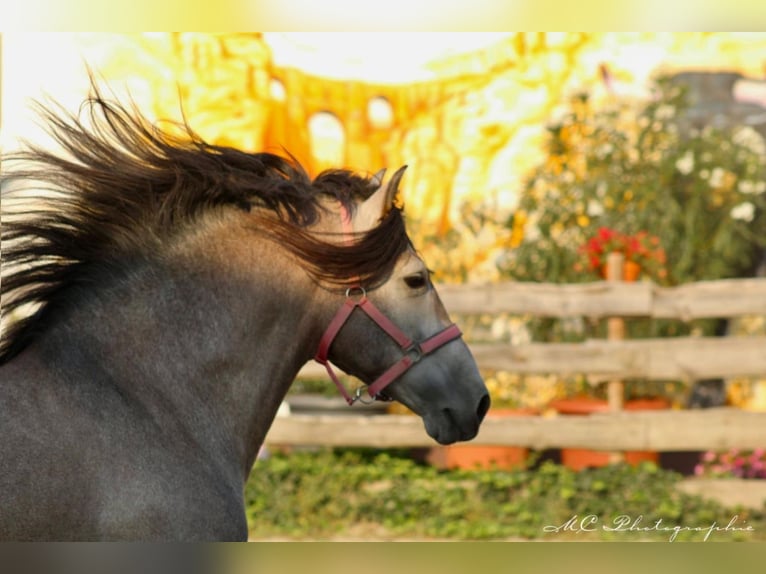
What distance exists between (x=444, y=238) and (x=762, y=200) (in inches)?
85.0

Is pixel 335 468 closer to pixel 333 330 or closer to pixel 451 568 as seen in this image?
pixel 451 568

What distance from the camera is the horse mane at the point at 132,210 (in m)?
2.58

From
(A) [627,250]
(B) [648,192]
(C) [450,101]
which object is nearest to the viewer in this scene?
(A) [627,250]

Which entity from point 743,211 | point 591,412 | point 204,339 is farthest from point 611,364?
point 204,339

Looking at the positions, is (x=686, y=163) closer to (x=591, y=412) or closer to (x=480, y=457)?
(x=591, y=412)

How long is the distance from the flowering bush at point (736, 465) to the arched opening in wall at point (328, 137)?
303cm

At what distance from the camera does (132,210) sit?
2623 millimetres

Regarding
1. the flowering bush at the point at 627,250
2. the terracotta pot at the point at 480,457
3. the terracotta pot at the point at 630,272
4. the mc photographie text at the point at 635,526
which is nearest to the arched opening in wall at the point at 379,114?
the flowering bush at the point at 627,250

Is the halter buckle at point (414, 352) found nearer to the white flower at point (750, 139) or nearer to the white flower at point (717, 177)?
the white flower at point (717, 177)

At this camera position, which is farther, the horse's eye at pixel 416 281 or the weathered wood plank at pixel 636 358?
the weathered wood plank at pixel 636 358

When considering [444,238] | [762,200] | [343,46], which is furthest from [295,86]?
[762,200]

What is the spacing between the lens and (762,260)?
7.38 meters

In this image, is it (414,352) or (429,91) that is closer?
(414,352)

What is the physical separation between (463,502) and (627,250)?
198 centimetres
